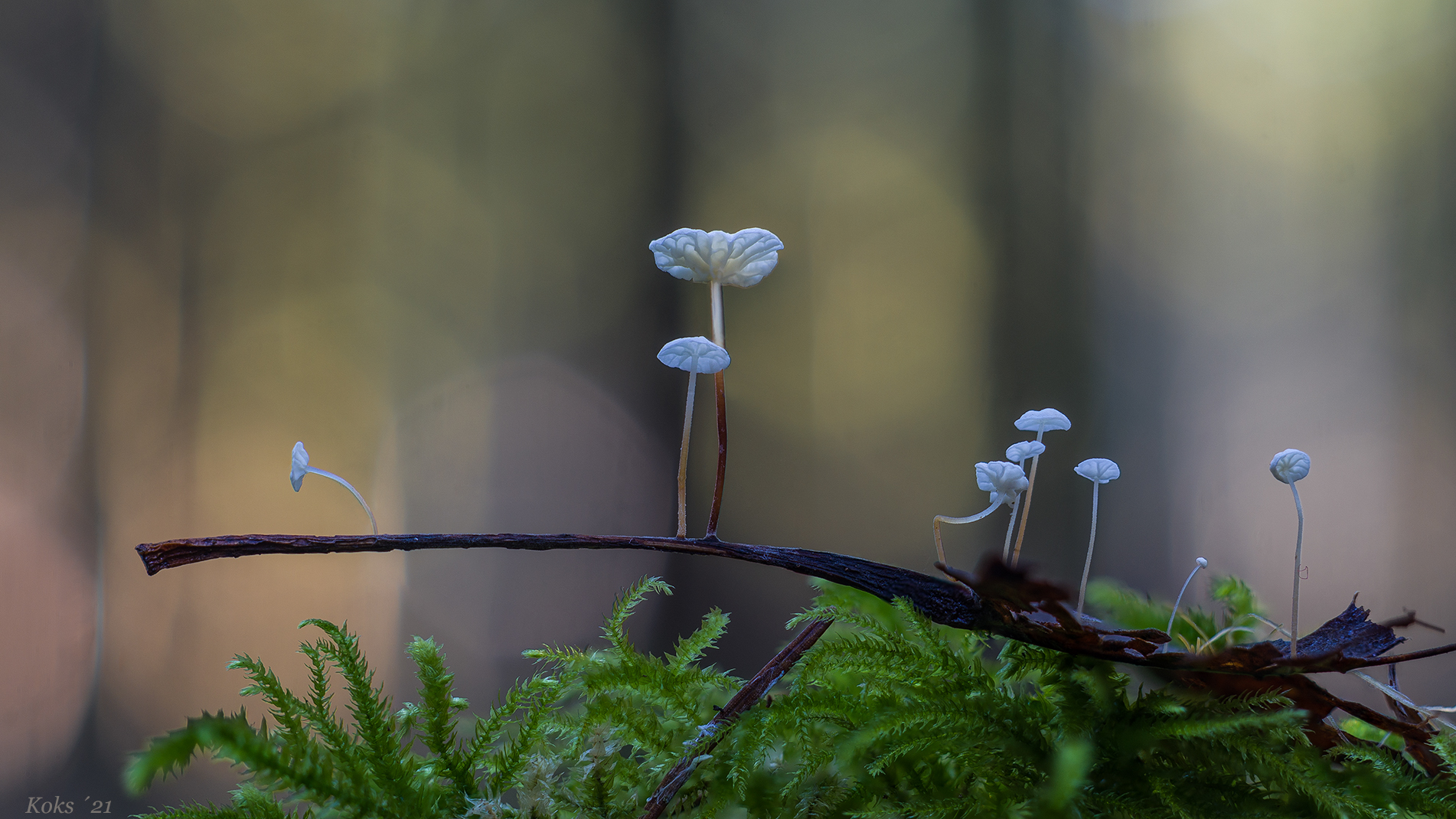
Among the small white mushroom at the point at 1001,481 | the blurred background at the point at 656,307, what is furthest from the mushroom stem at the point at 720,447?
the blurred background at the point at 656,307

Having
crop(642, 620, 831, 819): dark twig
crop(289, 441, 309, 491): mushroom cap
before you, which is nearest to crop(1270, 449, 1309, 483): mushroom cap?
crop(642, 620, 831, 819): dark twig

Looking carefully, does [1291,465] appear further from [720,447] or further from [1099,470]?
[720,447]

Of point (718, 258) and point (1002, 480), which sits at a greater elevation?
point (718, 258)

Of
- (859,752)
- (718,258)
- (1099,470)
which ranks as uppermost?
(718,258)

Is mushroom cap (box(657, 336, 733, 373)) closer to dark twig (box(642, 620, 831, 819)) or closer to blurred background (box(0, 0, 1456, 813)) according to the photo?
dark twig (box(642, 620, 831, 819))

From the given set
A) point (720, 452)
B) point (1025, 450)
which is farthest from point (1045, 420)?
point (720, 452)

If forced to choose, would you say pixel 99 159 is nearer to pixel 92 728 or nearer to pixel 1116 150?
pixel 92 728

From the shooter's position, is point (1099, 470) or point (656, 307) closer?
point (1099, 470)
